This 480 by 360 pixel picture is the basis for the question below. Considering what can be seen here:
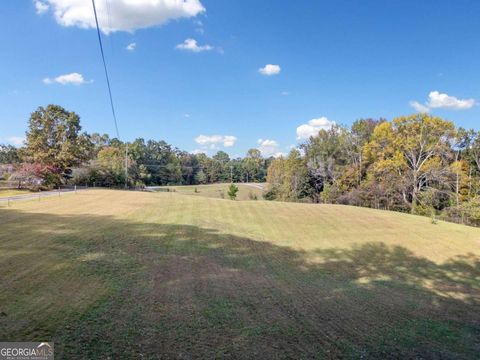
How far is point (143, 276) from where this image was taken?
351 inches

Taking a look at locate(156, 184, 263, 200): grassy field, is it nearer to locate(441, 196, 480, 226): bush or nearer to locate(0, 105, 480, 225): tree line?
locate(0, 105, 480, 225): tree line

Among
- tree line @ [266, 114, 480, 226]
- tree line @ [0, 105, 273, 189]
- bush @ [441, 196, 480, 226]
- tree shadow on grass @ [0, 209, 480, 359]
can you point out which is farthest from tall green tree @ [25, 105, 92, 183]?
bush @ [441, 196, 480, 226]

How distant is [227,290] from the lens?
858 centimetres

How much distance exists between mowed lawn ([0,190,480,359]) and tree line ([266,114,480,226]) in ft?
66.4

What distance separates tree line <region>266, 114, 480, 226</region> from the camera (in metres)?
36.3

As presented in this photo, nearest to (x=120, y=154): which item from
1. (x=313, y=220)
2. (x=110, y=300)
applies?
(x=313, y=220)

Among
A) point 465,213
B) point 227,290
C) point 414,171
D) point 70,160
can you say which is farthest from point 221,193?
point 227,290

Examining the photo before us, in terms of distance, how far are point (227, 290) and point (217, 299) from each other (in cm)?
82

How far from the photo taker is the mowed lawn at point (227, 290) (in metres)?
5.55

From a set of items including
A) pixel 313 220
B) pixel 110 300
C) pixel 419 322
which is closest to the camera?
pixel 110 300

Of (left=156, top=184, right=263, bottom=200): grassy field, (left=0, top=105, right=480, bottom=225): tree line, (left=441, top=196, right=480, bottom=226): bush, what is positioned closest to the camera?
(left=441, top=196, right=480, bottom=226): bush

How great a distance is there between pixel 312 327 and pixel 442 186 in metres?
37.9

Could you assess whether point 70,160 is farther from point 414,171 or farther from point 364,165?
point 414,171

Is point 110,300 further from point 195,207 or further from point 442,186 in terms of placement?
point 442,186
